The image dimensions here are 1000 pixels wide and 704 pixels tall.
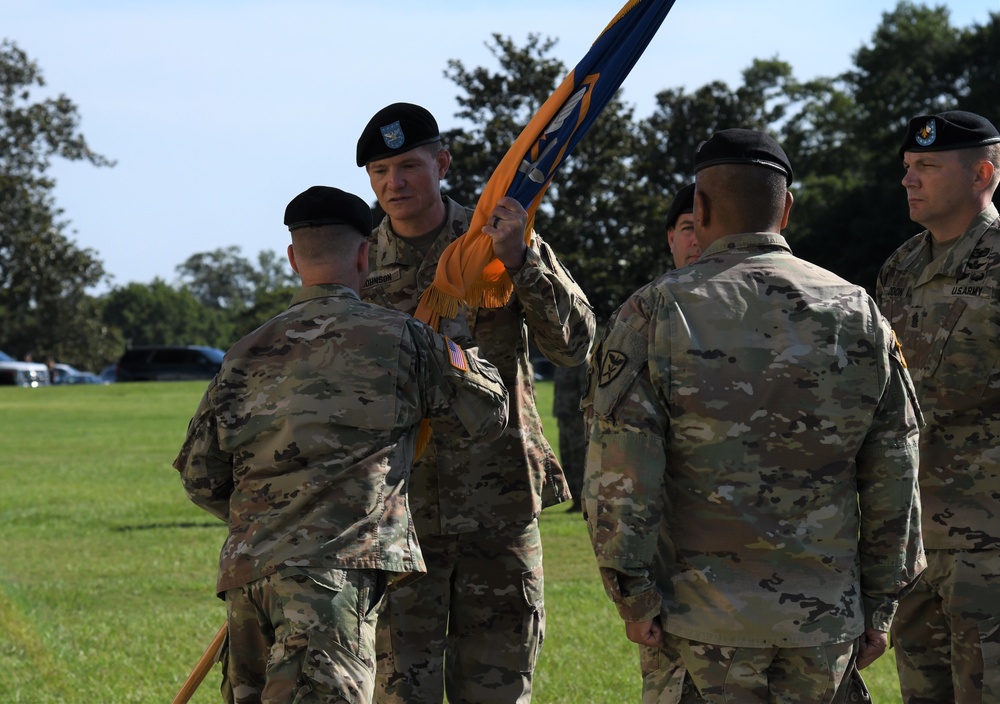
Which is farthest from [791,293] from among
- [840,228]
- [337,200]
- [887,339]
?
[840,228]

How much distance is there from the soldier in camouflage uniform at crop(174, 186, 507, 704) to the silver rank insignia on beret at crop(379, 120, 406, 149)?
816mm

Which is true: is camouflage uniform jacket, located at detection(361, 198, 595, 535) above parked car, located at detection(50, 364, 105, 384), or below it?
above

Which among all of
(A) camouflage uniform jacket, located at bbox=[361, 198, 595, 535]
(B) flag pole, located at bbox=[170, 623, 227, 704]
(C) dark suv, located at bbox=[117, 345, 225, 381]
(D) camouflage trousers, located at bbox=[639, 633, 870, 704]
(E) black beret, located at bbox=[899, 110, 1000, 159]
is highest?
(E) black beret, located at bbox=[899, 110, 1000, 159]

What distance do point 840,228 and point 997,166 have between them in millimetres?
41846

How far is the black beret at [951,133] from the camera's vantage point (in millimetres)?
5059

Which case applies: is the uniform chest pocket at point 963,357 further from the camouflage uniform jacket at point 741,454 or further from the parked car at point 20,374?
the parked car at point 20,374

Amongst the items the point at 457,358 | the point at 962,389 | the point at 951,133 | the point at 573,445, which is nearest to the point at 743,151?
the point at 457,358

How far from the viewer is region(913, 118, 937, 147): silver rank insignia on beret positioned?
5105mm

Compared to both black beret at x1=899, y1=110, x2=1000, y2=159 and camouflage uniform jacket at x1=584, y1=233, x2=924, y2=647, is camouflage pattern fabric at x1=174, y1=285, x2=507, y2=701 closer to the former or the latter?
camouflage uniform jacket at x1=584, y1=233, x2=924, y2=647

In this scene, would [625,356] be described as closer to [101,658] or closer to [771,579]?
[771,579]

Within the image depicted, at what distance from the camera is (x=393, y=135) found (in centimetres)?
524

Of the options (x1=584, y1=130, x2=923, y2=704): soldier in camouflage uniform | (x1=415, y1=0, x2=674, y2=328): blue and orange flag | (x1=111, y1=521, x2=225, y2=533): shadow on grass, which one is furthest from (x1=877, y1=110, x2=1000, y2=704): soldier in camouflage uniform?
(x1=111, y1=521, x2=225, y2=533): shadow on grass

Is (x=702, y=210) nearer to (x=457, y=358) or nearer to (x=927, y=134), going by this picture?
(x=457, y=358)

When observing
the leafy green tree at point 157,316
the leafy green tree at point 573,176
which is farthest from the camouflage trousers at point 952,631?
the leafy green tree at point 157,316
